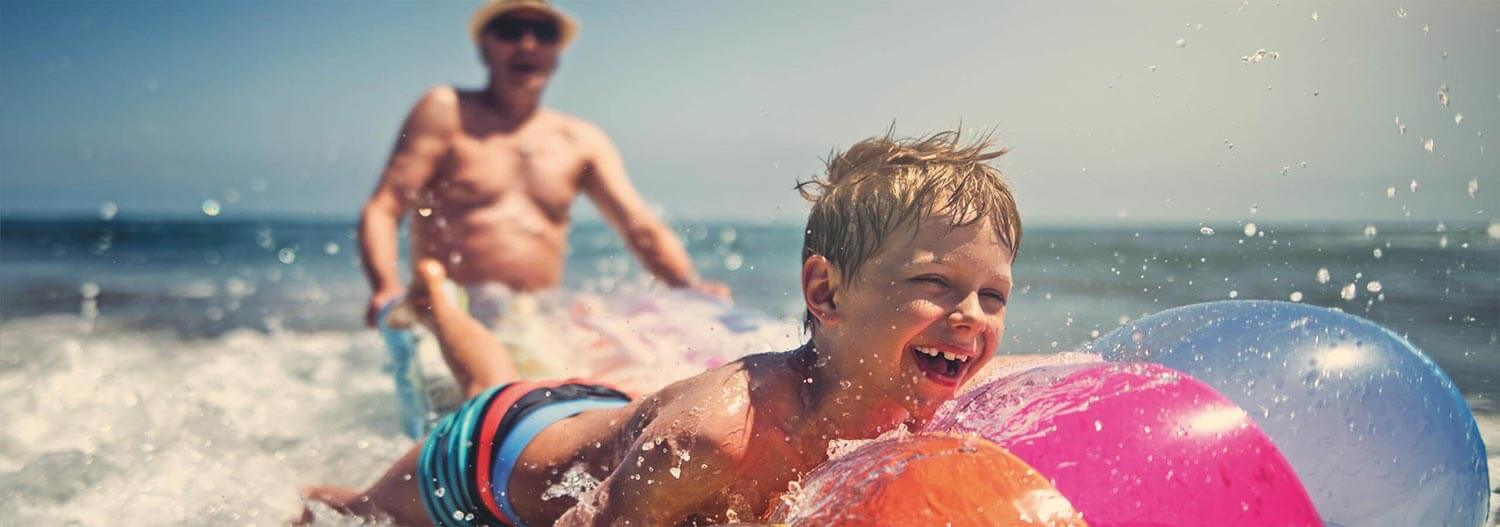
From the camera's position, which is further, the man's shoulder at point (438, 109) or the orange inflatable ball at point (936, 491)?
the man's shoulder at point (438, 109)

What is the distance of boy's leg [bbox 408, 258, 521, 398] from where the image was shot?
394cm

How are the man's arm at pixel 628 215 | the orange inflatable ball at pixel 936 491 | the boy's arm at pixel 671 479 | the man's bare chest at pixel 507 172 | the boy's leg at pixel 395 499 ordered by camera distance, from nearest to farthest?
the orange inflatable ball at pixel 936 491 < the boy's arm at pixel 671 479 < the boy's leg at pixel 395 499 < the man's bare chest at pixel 507 172 < the man's arm at pixel 628 215

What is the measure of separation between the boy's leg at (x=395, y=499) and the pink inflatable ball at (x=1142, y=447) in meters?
1.47

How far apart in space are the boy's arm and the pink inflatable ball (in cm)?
42

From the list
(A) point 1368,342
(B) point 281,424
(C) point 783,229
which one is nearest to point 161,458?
(B) point 281,424

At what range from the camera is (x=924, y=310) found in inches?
89.8

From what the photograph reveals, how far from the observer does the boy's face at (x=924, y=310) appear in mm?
2289

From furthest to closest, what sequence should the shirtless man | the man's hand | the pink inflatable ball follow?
the shirtless man → the man's hand → the pink inflatable ball

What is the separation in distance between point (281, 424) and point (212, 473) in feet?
2.76

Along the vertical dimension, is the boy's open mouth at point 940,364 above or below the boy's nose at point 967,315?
below

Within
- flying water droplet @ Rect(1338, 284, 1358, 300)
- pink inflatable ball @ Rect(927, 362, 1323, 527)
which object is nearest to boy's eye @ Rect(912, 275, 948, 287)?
pink inflatable ball @ Rect(927, 362, 1323, 527)

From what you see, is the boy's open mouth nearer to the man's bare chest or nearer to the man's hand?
the man's hand

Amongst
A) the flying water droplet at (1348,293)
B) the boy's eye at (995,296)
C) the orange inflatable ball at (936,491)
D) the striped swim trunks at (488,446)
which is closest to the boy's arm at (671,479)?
the orange inflatable ball at (936,491)

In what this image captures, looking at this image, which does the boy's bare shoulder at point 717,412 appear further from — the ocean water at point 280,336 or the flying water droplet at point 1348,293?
the flying water droplet at point 1348,293
